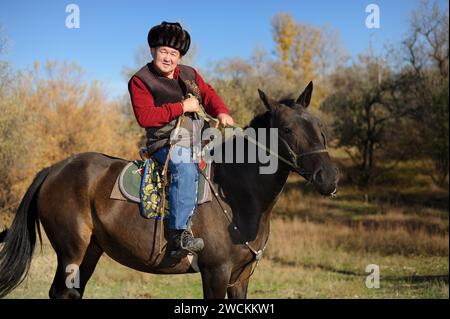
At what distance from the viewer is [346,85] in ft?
104

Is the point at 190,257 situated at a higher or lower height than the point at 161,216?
lower

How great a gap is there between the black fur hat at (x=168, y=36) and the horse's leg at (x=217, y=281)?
1.95 m

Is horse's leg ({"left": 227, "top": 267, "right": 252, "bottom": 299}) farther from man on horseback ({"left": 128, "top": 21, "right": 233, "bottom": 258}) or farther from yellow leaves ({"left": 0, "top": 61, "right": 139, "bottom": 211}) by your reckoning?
yellow leaves ({"left": 0, "top": 61, "right": 139, "bottom": 211})

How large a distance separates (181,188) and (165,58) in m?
1.13

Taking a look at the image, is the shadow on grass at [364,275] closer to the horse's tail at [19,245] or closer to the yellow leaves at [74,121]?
the yellow leaves at [74,121]

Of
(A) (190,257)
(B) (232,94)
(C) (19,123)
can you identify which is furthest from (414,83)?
(A) (190,257)

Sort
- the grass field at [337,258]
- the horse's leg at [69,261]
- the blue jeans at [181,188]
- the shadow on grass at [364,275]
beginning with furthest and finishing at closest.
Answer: the shadow on grass at [364,275] → the grass field at [337,258] → the horse's leg at [69,261] → the blue jeans at [181,188]

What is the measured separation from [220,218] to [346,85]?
29785 mm

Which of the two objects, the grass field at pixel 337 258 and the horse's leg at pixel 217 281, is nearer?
the horse's leg at pixel 217 281

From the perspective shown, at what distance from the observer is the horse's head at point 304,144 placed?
3445 millimetres

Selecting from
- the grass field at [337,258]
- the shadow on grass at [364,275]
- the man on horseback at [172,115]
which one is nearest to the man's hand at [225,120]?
the man on horseback at [172,115]

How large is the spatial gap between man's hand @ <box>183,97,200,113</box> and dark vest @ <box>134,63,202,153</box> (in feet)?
0.68

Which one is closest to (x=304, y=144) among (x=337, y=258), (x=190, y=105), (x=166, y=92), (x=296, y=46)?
(x=190, y=105)

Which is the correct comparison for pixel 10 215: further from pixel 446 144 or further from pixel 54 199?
pixel 446 144
